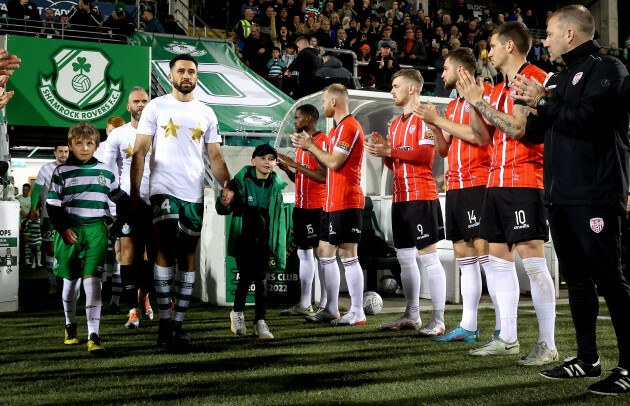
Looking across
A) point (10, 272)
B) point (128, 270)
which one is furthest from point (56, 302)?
point (128, 270)

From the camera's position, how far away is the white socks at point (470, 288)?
201 inches

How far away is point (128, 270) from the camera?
6344 mm

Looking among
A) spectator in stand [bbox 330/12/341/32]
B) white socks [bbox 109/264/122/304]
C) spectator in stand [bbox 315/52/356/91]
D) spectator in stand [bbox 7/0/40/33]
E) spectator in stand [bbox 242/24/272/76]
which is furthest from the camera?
spectator in stand [bbox 330/12/341/32]

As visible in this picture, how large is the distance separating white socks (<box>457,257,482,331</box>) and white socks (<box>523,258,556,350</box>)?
946mm

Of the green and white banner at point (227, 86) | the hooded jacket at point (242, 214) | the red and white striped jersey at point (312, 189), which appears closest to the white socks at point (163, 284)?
the hooded jacket at point (242, 214)

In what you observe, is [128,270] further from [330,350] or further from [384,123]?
[384,123]

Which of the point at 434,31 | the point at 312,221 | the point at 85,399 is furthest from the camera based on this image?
the point at 434,31

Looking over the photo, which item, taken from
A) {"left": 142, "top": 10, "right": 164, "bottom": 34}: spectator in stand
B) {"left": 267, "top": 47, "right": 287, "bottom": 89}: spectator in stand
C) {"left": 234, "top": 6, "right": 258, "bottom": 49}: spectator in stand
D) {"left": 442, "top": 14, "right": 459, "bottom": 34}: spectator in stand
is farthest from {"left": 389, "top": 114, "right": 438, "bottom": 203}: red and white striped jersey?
{"left": 442, "top": 14, "right": 459, "bottom": 34}: spectator in stand

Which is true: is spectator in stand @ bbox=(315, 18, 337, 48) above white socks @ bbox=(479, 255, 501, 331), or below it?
above

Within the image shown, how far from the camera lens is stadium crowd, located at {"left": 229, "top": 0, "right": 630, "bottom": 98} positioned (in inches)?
552

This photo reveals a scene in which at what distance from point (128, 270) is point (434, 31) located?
1551 cm

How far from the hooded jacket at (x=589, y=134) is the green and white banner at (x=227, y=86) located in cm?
855

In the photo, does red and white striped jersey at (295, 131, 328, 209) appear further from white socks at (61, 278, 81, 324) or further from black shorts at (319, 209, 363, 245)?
white socks at (61, 278, 81, 324)

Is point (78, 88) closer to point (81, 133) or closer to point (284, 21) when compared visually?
point (81, 133)
